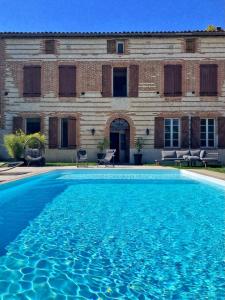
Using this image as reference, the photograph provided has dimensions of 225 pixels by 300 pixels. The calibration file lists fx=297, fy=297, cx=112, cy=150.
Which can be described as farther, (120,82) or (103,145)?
(120,82)

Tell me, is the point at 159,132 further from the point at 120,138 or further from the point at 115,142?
the point at 115,142

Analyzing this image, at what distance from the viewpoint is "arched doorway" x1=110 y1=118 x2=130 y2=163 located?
16.9 metres

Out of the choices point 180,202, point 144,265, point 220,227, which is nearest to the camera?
point 144,265

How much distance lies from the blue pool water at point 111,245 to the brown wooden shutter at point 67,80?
9786 mm

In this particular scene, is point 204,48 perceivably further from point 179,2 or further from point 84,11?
point 84,11

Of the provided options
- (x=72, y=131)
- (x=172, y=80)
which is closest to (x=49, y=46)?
(x=72, y=131)

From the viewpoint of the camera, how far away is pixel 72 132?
16672 mm

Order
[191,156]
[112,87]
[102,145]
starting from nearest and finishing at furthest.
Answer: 1. [191,156]
2. [102,145]
3. [112,87]

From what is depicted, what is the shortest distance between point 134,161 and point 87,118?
3.58 metres

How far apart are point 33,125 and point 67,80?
3214mm

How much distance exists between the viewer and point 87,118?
656 inches

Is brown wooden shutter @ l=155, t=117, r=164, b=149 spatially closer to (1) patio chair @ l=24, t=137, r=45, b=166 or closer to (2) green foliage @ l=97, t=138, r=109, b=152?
(2) green foliage @ l=97, t=138, r=109, b=152

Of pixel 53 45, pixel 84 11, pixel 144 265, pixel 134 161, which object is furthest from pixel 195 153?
pixel 144 265

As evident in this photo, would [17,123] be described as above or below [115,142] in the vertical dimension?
above
